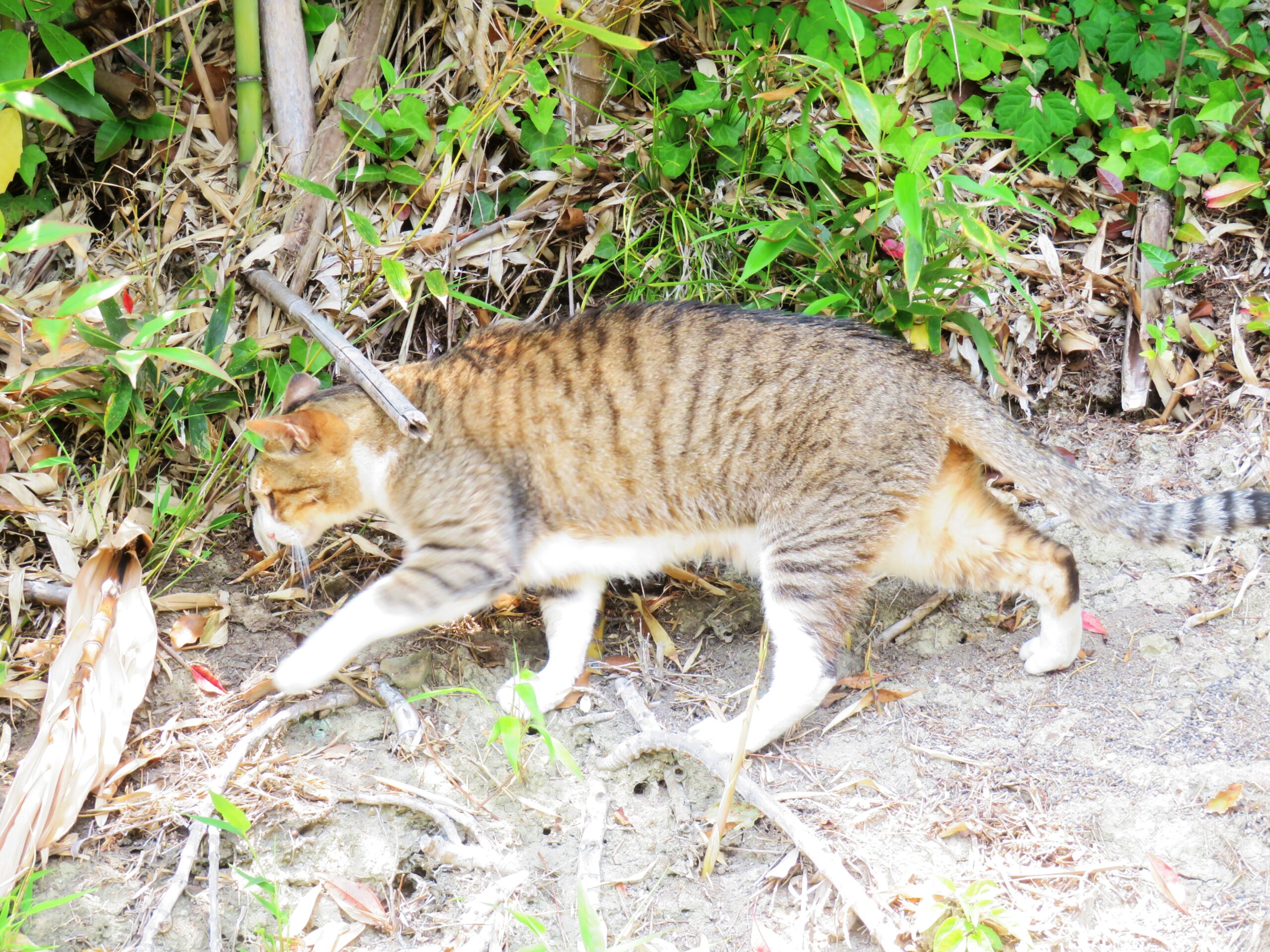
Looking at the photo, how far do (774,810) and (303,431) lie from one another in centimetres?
175

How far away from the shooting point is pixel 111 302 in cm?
323

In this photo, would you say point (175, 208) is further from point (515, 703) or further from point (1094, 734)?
point (1094, 734)

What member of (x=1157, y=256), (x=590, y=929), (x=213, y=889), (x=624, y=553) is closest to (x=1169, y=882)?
(x=590, y=929)

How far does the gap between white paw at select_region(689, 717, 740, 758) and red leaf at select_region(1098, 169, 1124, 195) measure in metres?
2.52

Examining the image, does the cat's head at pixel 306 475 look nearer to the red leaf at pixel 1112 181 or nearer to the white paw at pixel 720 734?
the white paw at pixel 720 734

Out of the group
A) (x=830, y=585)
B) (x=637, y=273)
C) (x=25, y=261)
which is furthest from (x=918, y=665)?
(x=25, y=261)

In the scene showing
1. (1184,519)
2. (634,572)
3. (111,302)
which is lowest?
(634,572)

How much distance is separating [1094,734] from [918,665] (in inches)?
21.9

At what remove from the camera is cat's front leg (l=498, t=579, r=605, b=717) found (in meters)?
3.20

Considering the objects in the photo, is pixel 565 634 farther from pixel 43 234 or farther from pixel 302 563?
pixel 43 234

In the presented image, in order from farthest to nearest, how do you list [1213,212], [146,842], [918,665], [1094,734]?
[1213,212]
[918,665]
[1094,734]
[146,842]

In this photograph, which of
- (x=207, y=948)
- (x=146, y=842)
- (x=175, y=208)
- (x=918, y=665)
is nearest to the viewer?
(x=207, y=948)

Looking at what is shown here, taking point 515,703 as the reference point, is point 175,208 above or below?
above

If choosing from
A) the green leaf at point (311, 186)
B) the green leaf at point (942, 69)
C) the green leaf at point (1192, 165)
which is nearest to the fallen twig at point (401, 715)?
the green leaf at point (311, 186)
